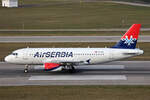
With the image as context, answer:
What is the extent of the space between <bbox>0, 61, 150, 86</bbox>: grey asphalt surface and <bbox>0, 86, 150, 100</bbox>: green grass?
8.62ft

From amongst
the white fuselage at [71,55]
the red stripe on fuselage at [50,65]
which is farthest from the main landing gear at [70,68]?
the red stripe on fuselage at [50,65]

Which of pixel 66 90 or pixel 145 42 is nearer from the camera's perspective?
pixel 66 90

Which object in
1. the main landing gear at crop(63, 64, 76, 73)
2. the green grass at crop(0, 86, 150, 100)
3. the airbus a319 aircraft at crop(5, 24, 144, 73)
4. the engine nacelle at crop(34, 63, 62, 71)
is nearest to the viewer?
the green grass at crop(0, 86, 150, 100)

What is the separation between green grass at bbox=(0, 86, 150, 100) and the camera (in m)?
32.3

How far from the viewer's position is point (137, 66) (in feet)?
158

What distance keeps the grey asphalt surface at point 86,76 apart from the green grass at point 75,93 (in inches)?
103

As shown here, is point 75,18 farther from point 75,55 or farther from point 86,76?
point 86,76

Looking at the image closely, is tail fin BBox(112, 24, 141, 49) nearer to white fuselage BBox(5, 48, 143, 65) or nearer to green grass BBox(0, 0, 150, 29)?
white fuselage BBox(5, 48, 143, 65)

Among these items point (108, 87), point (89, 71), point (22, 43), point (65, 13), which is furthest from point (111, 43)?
point (65, 13)

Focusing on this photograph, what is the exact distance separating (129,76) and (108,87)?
651 cm

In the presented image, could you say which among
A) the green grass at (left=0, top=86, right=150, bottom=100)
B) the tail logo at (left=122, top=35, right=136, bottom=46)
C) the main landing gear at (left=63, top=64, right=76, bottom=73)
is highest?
the tail logo at (left=122, top=35, right=136, bottom=46)

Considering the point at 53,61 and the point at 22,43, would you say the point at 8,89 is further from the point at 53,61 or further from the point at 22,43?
the point at 22,43

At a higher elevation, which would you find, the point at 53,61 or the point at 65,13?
the point at 65,13

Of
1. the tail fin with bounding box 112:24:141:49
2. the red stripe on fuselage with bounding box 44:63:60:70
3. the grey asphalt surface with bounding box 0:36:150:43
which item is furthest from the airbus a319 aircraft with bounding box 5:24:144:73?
the grey asphalt surface with bounding box 0:36:150:43
